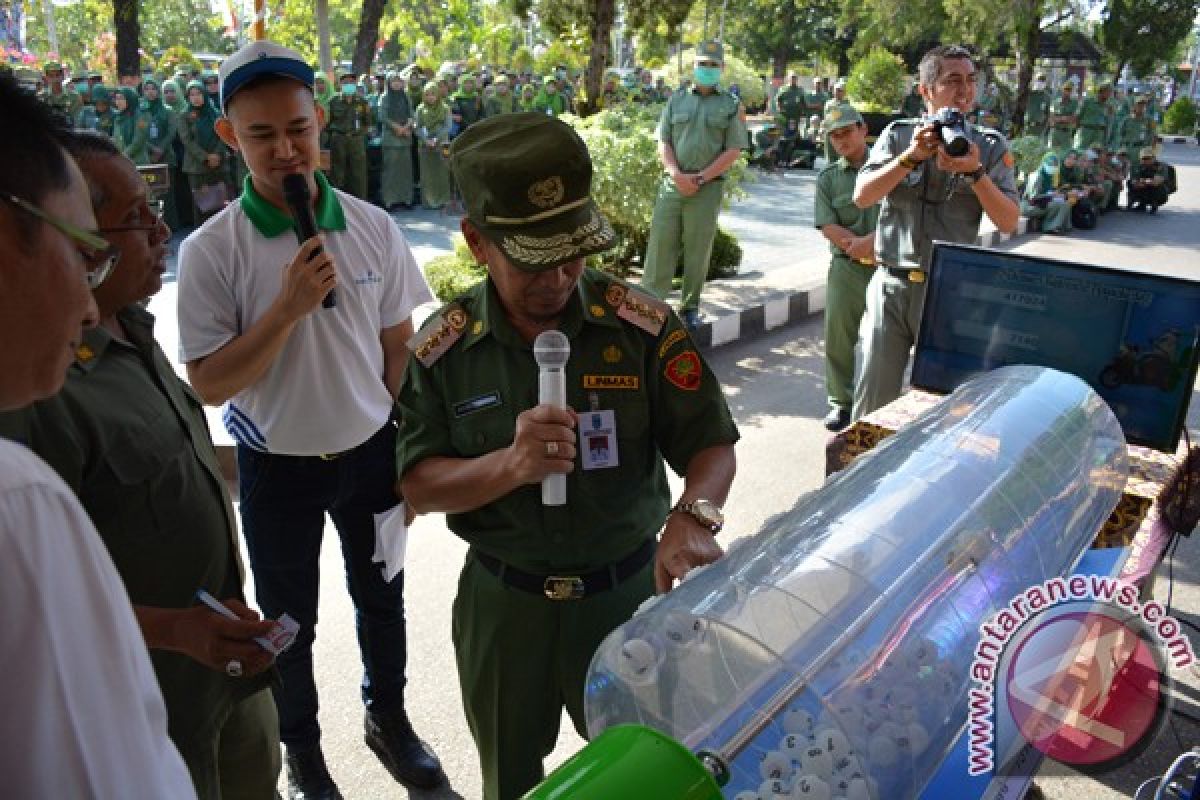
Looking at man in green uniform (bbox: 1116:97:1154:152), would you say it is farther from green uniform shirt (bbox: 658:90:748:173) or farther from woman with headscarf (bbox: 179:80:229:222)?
woman with headscarf (bbox: 179:80:229:222)

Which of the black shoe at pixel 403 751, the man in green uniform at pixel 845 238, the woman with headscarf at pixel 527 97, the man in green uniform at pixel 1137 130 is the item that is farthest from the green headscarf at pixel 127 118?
the man in green uniform at pixel 1137 130

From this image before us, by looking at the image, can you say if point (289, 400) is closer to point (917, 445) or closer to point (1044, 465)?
point (917, 445)

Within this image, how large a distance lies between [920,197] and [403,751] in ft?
8.93

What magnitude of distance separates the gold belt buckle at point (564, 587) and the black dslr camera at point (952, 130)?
2.41 meters

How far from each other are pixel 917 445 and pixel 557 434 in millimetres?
1014

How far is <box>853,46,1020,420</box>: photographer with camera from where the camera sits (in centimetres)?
354

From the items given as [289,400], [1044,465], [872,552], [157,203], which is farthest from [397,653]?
[1044,465]

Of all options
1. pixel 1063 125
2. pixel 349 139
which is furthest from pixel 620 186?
pixel 1063 125

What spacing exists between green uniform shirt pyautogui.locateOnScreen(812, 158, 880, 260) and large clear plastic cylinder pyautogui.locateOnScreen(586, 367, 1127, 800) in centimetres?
300

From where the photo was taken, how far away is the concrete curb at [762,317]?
21.1 feet

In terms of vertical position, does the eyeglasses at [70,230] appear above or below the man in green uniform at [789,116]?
above

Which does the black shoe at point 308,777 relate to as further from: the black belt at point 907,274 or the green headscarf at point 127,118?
the green headscarf at point 127,118

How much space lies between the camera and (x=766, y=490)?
4371 millimetres

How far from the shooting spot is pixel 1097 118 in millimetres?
15289
